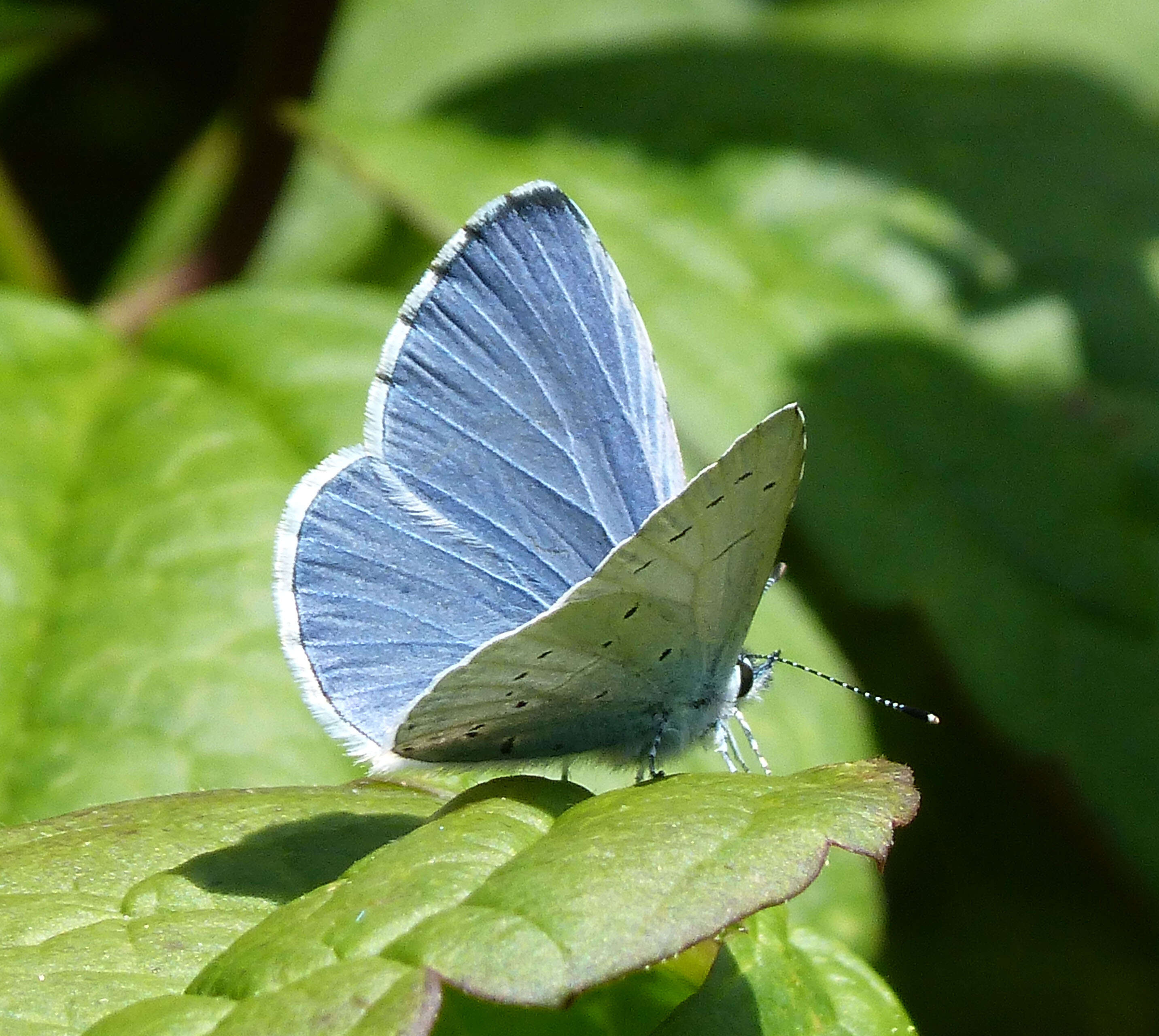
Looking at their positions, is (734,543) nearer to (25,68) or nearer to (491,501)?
(491,501)

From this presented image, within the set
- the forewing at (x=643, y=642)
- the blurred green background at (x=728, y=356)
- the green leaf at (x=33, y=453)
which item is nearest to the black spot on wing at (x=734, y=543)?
the forewing at (x=643, y=642)

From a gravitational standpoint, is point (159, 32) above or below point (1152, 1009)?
above

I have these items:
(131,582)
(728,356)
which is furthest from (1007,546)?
(131,582)

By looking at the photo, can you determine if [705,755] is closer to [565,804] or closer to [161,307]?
[565,804]

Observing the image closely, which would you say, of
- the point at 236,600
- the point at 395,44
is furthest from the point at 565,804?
the point at 395,44

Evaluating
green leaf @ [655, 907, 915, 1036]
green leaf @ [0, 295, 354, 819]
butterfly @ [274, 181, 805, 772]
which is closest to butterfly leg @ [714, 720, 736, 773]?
butterfly @ [274, 181, 805, 772]
